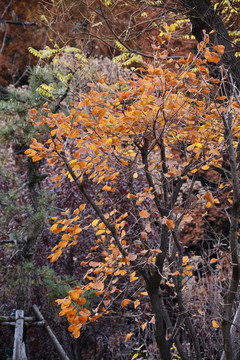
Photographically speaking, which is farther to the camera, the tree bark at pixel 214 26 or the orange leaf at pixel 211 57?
the tree bark at pixel 214 26

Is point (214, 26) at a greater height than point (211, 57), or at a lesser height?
greater

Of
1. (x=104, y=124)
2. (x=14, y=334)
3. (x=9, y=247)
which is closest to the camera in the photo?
(x=104, y=124)

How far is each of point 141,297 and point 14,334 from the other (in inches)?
78.8

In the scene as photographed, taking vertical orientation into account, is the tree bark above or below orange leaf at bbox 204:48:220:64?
above

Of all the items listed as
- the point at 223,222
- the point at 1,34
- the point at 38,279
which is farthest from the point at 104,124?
the point at 1,34

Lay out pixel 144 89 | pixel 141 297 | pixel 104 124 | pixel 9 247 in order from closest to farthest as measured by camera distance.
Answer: pixel 144 89 → pixel 104 124 → pixel 9 247 → pixel 141 297

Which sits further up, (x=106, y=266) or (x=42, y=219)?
(x=42, y=219)

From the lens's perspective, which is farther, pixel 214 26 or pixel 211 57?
pixel 214 26

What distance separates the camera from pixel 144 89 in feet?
9.14

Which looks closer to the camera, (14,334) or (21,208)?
(14,334)

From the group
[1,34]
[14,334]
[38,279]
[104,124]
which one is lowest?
[14,334]

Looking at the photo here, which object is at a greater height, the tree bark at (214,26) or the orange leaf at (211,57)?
the tree bark at (214,26)

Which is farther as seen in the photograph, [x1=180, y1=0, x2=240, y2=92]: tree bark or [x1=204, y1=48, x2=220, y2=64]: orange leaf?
[x1=180, y1=0, x2=240, y2=92]: tree bark

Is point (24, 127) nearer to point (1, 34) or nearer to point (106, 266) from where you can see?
point (106, 266)
